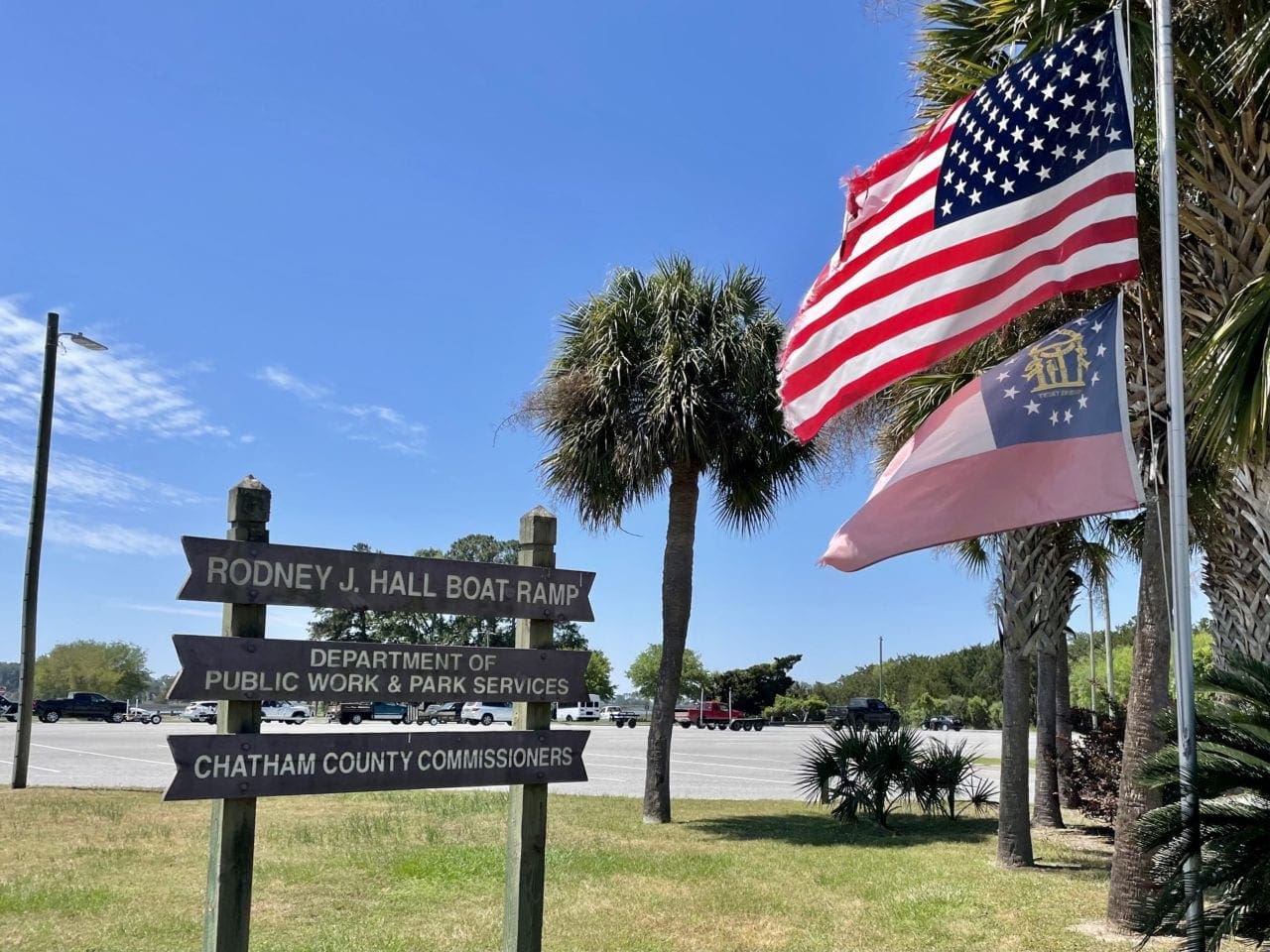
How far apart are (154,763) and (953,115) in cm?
2285

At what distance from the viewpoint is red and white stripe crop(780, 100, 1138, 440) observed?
5871 millimetres

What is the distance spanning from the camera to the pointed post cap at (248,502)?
5551 millimetres

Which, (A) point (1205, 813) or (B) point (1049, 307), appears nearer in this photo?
(A) point (1205, 813)

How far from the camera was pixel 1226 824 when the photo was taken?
16.4 feet

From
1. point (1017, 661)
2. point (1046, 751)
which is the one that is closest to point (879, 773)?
point (1046, 751)

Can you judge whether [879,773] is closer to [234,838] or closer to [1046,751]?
[1046,751]

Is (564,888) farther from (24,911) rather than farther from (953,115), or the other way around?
(953,115)

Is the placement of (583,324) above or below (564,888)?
above

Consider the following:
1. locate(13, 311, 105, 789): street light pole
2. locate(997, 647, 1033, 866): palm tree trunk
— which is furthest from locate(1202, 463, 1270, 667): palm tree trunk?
locate(13, 311, 105, 789): street light pole

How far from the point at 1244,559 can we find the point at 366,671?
791 cm

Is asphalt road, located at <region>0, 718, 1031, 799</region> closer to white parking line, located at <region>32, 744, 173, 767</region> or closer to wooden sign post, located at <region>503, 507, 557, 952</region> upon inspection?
white parking line, located at <region>32, 744, 173, 767</region>

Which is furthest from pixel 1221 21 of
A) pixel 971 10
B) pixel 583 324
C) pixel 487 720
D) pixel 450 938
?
pixel 487 720

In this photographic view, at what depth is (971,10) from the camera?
30.6ft

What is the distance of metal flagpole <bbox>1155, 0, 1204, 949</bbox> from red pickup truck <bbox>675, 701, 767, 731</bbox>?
51.6 meters
